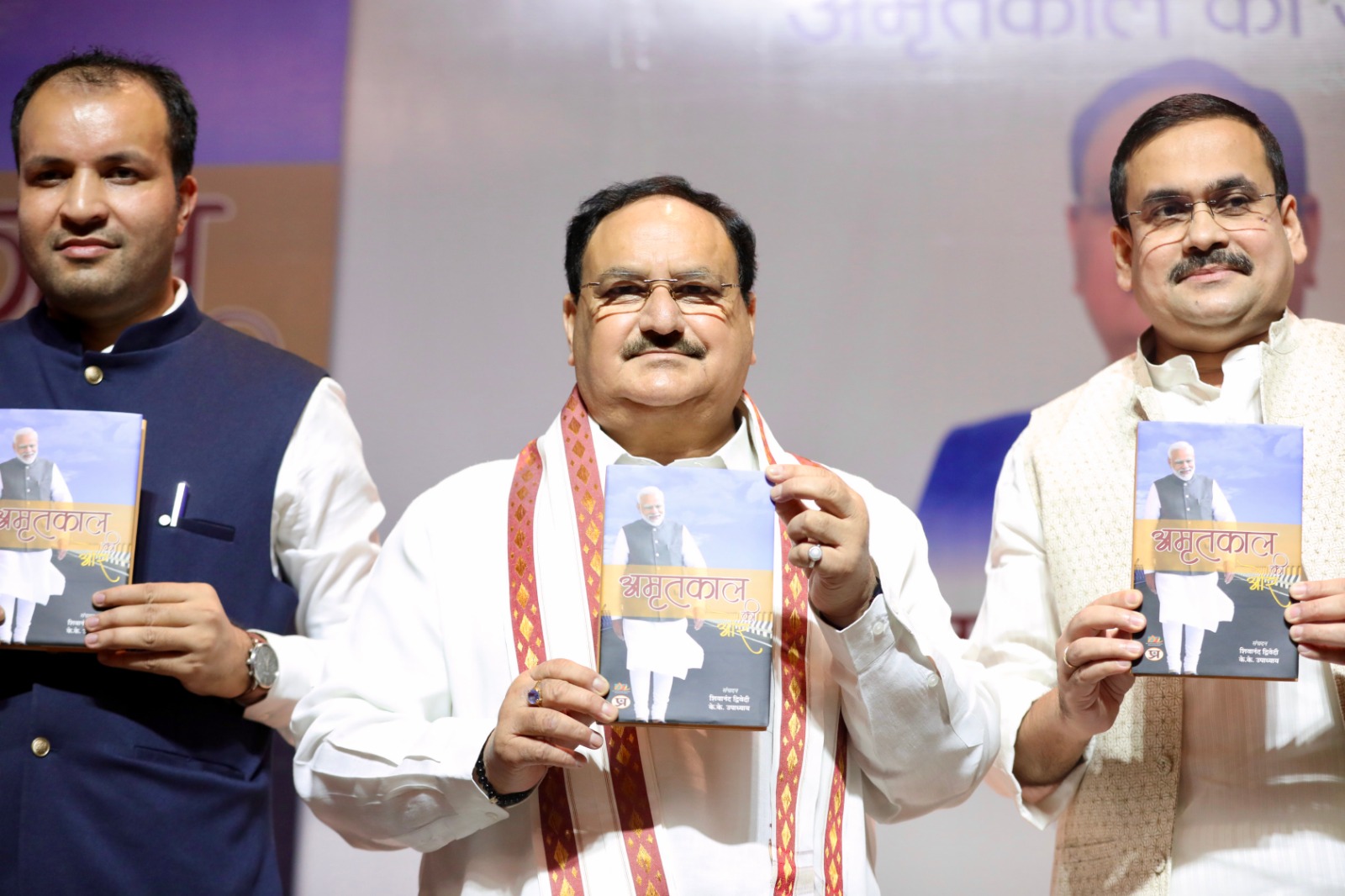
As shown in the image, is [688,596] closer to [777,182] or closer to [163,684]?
[163,684]

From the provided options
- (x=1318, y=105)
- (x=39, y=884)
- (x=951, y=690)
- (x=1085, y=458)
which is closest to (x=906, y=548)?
(x=951, y=690)

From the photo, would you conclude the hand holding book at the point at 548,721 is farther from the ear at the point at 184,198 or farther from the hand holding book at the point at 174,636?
the ear at the point at 184,198

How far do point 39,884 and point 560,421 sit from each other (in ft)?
4.06

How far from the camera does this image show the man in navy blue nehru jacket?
2455mm

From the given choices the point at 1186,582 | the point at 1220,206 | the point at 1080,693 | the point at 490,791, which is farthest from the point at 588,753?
the point at 1220,206

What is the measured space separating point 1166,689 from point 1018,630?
Result: 266 millimetres

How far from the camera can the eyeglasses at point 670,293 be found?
7.43ft

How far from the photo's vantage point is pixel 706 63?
12.7 ft

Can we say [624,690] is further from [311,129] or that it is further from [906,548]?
[311,129]

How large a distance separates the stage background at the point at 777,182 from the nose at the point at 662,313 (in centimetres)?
150

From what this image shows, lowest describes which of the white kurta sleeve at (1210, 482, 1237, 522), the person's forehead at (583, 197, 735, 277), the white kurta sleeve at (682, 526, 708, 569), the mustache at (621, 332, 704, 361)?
the white kurta sleeve at (682, 526, 708, 569)

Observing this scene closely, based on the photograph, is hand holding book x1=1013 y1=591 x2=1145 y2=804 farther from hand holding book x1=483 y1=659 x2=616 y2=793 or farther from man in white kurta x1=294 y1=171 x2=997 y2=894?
hand holding book x1=483 y1=659 x2=616 y2=793

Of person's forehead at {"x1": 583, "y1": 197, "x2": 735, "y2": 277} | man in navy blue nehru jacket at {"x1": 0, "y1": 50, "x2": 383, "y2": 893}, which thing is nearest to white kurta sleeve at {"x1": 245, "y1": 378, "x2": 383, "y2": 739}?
man in navy blue nehru jacket at {"x1": 0, "y1": 50, "x2": 383, "y2": 893}

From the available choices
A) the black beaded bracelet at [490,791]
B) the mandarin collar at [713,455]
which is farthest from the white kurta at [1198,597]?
the black beaded bracelet at [490,791]
